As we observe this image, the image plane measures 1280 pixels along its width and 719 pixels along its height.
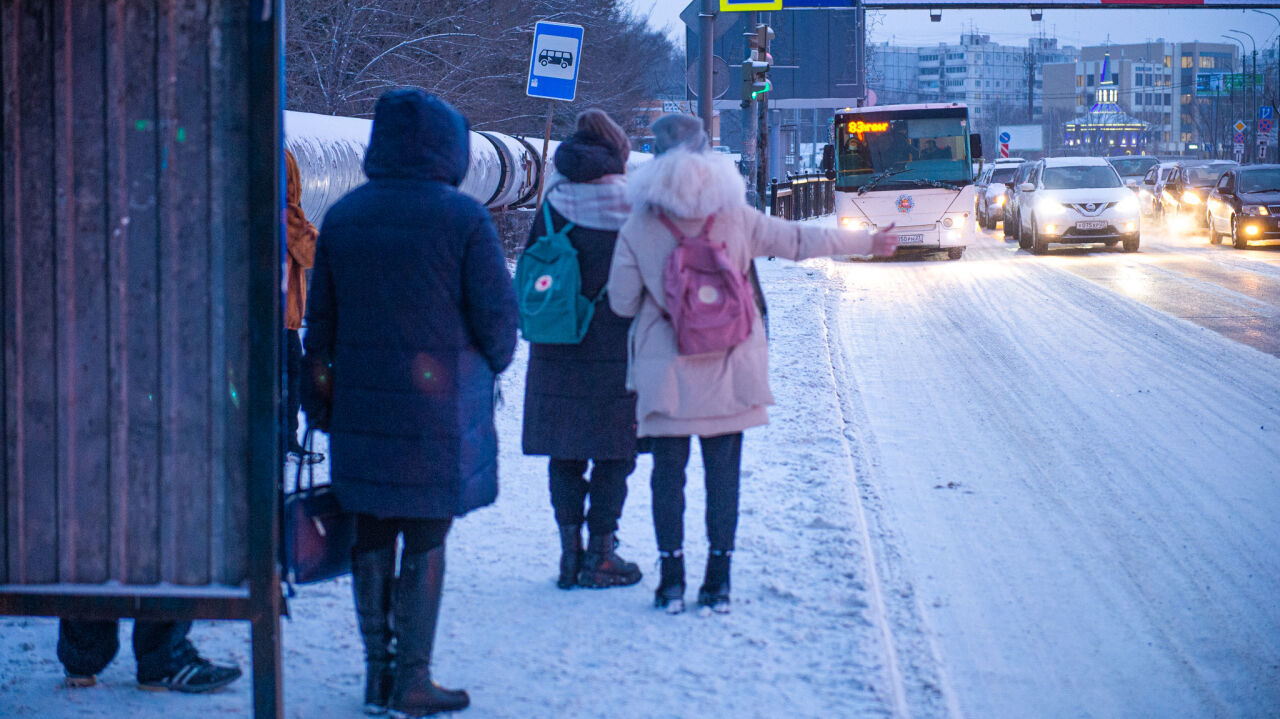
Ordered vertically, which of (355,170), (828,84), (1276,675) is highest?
(828,84)

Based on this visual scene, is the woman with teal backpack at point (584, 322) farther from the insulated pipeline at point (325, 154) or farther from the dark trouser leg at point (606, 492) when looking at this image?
the insulated pipeline at point (325, 154)

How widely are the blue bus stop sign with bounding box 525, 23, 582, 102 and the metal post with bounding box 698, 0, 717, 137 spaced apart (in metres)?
5.29

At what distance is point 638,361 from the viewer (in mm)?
4477

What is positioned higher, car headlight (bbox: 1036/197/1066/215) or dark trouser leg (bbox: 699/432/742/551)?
car headlight (bbox: 1036/197/1066/215)

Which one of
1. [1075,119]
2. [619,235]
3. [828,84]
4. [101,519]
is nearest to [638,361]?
[619,235]

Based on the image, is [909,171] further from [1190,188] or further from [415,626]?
[415,626]

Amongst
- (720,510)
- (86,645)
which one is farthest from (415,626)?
(720,510)

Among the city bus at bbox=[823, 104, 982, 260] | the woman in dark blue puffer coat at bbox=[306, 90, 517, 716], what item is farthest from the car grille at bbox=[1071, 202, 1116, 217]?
the woman in dark blue puffer coat at bbox=[306, 90, 517, 716]

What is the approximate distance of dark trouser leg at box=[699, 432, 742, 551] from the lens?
14.9ft

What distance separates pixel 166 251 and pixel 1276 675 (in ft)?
12.4

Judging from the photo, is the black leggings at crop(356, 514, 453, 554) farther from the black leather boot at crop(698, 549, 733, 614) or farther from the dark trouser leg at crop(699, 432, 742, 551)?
the black leather boot at crop(698, 549, 733, 614)

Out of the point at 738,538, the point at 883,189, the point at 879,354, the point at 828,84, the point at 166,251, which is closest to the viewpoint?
the point at 166,251

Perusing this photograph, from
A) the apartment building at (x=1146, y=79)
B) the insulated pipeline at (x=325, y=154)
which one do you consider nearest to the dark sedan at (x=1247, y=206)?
the insulated pipeline at (x=325, y=154)

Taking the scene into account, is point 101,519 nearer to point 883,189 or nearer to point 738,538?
point 738,538
